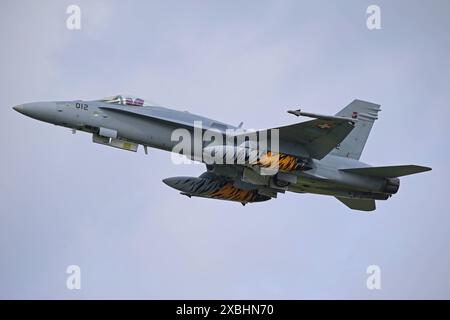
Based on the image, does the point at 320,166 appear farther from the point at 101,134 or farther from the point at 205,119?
the point at 101,134

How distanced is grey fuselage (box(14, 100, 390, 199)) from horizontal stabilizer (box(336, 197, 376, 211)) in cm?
135

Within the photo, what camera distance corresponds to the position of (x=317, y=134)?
2916 centimetres

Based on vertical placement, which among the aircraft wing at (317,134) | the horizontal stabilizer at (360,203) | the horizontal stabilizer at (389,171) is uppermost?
the aircraft wing at (317,134)

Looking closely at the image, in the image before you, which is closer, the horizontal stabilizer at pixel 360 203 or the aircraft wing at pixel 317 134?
the aircraft wing at pixel 317 134

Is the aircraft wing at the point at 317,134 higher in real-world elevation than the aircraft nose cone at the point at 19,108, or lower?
lower

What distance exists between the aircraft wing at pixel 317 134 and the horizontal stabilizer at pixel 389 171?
1.40 metres

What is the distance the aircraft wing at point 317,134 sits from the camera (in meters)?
28.6

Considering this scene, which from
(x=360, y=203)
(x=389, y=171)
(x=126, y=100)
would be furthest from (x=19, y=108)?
(x=360, y=203)

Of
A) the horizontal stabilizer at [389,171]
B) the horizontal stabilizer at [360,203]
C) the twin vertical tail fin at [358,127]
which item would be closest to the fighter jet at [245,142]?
the horizontal stabilizer at [389,171]

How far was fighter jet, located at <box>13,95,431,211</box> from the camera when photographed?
1139 inches

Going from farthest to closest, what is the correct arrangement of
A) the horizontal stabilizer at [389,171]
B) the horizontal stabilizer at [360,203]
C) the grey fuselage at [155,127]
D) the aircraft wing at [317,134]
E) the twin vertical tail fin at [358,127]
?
the horizontal stabilizer at [360,203] → the twin vertical tail fin at [358,127] → the horizontal stabilizer at [389,171] → the grey fuselage at [155,127] → the aircraft wing at [317,134]

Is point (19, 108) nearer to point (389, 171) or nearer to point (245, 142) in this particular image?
point (245, 142)

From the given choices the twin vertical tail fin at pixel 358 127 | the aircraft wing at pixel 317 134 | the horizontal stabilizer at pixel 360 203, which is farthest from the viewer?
the horizontal stabilizer at pixel 360 203

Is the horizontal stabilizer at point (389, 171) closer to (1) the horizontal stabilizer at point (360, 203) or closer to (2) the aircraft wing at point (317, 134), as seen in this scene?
(2) the aircraft wing at point (317, 134)
